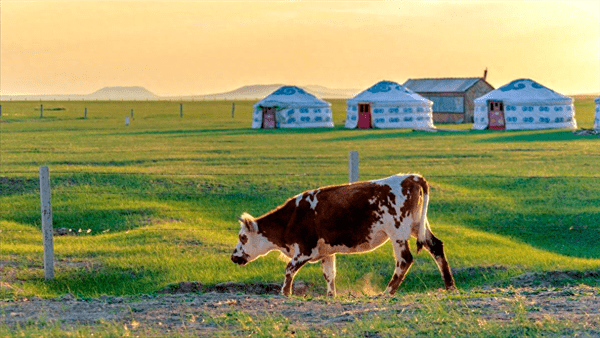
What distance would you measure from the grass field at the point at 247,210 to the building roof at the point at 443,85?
30.6 m

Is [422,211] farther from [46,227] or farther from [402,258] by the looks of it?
[46,227]

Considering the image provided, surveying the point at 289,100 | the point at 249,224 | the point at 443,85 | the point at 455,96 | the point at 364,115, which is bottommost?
the point at 249,224

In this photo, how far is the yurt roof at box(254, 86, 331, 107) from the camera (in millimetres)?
57906

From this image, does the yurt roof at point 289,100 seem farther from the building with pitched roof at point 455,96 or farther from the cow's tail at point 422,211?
the cow's tail at point 422,211

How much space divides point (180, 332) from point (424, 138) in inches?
1533

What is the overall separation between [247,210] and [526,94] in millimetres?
39428

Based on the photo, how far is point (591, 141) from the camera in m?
41.3

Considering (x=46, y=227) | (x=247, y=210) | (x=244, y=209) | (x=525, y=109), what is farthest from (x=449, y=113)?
(x=46, y=227)

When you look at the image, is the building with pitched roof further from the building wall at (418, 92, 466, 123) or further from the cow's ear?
the cow's ear

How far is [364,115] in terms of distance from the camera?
58125 mm

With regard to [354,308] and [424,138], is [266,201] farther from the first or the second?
[424,138]

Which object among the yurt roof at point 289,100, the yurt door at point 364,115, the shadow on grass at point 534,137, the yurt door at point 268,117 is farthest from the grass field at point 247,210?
the yurt door at point 268,117

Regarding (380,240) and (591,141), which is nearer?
(380,240)

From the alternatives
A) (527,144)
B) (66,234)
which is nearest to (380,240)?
(66,234)
